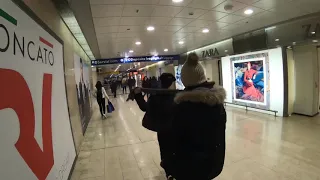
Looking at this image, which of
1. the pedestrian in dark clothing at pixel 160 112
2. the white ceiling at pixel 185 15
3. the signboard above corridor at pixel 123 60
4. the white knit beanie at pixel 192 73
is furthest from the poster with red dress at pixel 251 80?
the white knit beanie at pixel 192 73

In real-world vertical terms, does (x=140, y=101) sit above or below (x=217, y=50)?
below

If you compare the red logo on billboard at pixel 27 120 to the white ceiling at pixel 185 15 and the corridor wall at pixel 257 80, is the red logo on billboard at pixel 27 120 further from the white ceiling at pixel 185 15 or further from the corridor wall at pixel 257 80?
the corridor wall at pixel 257 80

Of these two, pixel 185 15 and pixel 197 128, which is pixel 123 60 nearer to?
pixel 185 15

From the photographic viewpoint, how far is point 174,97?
1.63 m

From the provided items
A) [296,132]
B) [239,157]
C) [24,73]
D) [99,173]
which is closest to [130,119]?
[99,173]

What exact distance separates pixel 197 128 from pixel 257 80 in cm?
668

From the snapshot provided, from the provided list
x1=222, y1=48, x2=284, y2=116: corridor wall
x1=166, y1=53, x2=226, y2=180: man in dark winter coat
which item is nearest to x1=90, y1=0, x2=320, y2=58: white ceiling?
x1=222, y1=48, x2=284, y2=116: corridor wall

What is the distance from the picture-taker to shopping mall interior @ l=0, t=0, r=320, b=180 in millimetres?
1474

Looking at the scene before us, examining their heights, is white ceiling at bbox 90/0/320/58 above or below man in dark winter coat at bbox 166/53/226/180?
above

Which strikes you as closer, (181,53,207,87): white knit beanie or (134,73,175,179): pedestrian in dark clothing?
(181,53,207,87): white knit beanie

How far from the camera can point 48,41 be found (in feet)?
8.61

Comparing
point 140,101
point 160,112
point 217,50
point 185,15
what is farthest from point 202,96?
point 217,50

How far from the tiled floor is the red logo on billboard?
119cm

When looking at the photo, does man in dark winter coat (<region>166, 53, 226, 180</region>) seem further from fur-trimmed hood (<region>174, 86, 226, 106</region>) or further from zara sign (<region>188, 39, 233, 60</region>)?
zara sign (<region>188, 39, 233, 60</region>)
